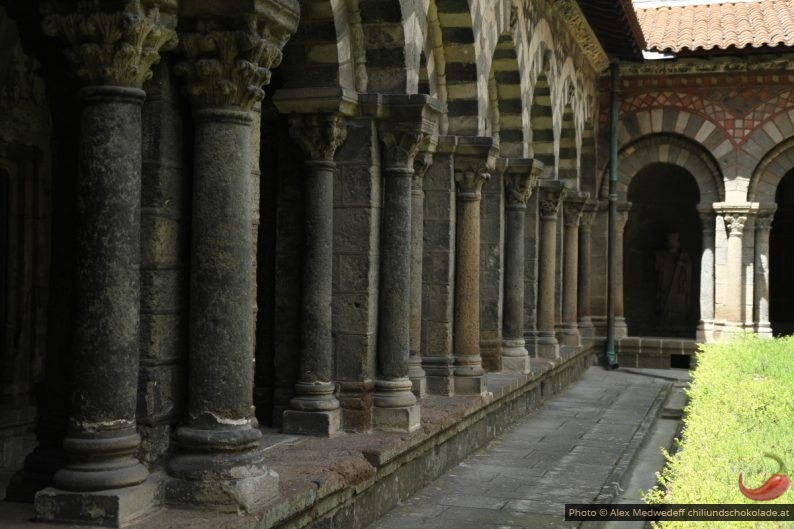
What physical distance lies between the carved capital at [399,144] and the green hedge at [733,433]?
235 centimetres

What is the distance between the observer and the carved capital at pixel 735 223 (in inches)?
617

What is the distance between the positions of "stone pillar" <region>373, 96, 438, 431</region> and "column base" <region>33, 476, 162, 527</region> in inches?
108

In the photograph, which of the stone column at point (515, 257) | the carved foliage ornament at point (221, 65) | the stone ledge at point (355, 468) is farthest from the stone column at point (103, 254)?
the stone column at point (515, 257)

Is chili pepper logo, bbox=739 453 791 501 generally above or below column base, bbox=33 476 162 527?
above

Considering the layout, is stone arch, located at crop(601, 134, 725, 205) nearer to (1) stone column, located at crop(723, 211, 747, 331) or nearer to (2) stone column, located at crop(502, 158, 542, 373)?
(1) stone column, located at crop(723, 211, 747, 331)

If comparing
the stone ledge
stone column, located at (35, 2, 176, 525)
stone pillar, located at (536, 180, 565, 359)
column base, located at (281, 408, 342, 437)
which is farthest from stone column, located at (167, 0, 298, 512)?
stone pillar, located at (536, 180, 565, 359)

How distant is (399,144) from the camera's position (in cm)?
642

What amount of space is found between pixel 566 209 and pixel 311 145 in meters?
9.07

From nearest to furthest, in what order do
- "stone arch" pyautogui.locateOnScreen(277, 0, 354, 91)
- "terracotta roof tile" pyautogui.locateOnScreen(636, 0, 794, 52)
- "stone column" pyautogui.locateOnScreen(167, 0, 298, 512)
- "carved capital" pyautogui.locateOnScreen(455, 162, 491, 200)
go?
"stone column" pyautogui.locateOnScreen(167, 0, 298, 512), "stone arch" pyautogui.locateOnScreen(277, 0, 354, 91), "carved capital" pyautogui.locateOnScreen(455, 162, 491, 200), "terracotta roof tile" pyautogui.locateOnScreen(636, 0, 794, 52)

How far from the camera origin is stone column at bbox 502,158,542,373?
1048 cm

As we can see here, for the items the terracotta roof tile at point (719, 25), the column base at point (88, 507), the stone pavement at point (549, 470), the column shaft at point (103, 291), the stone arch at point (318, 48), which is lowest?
the stone pavement at point (549, 470)

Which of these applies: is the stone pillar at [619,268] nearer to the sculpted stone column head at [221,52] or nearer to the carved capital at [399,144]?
the carved capital at [399,144]

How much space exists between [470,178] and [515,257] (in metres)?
2.41

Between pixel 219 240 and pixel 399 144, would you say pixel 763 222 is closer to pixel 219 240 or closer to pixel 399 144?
pixel 399 144
